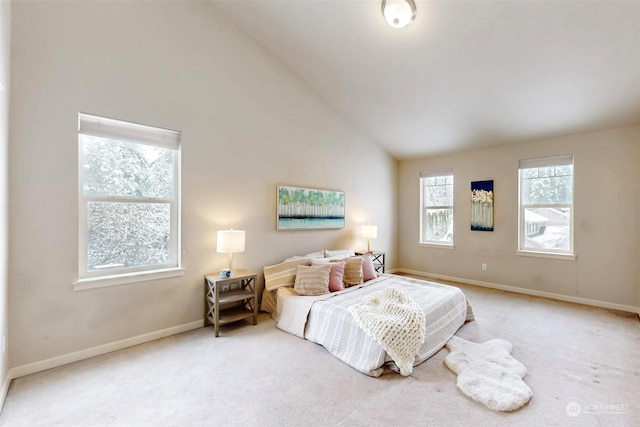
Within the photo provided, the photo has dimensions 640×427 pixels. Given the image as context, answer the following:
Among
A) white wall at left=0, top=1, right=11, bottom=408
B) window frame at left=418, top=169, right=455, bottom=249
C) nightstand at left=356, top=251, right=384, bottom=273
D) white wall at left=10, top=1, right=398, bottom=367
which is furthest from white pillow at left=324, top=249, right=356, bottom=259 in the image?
white wall at left=0, top=1, right=11, bottom=408

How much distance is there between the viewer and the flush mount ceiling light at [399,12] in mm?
2439

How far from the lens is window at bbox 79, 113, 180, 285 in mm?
2488

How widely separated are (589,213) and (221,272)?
187 inches

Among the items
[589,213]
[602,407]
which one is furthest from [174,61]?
[589,213]

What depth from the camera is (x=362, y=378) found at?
2.12m

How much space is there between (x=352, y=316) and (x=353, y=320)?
0.04 m

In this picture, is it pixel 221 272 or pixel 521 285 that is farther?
pixel 521 285

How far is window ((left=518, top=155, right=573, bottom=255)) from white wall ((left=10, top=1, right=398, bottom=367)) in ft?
10.2

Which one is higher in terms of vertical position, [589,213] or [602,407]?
[589,213]

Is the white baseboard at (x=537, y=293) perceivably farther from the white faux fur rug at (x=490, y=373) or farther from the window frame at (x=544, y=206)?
the white faux fur rug at (x=490, y=373)

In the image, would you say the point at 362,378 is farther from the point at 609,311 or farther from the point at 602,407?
the point at 609,311

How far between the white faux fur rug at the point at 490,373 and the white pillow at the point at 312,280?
1.34 m

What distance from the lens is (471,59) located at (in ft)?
9.86

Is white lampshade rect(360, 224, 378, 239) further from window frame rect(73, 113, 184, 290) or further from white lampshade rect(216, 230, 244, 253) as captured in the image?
window frame rect(73, 113, 184, 290)
